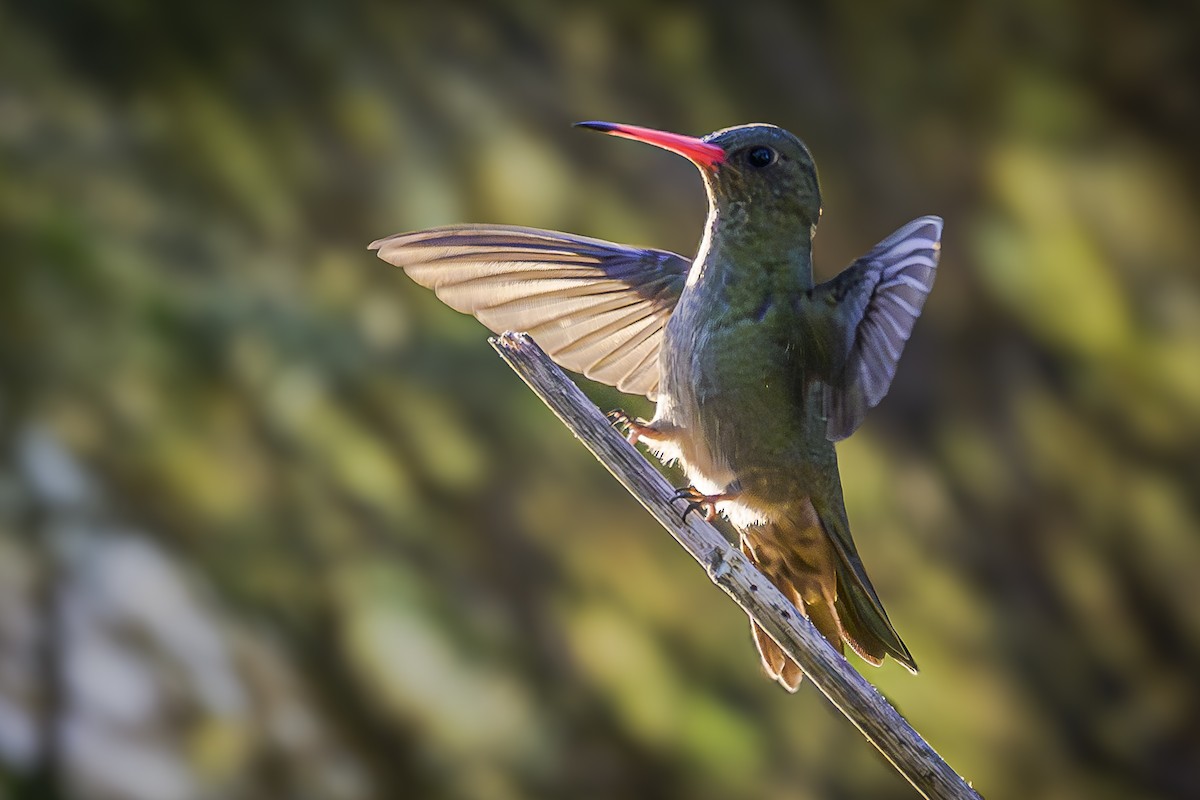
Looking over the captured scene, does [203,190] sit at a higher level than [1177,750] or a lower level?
higher

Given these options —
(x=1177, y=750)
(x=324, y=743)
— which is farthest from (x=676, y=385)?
(x=1177, y=750)

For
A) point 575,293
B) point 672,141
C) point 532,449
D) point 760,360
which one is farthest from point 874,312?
point 532,449

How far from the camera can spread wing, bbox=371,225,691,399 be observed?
5.37 ft

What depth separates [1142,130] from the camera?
3.21m

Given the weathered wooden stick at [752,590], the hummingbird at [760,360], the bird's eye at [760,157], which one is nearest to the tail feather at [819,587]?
the hummingbird at [760,360]

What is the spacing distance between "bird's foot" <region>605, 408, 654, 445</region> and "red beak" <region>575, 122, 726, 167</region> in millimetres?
331

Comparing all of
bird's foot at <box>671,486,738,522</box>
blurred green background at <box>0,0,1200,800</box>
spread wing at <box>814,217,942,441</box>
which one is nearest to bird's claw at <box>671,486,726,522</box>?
bird's foot at <box>671,486,738,522</box>

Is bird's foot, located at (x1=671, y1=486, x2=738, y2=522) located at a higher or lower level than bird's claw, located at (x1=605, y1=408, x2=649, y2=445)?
lower

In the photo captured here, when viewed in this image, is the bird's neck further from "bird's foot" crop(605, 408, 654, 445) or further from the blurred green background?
the blurred green background

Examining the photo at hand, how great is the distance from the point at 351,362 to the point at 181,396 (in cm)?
46

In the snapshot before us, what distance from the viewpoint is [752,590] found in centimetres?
132

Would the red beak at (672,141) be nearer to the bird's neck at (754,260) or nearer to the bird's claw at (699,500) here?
the bird's neck at (754,260)

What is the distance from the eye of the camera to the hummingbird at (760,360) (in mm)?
1494

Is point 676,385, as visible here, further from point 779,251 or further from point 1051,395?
point 1051,395
